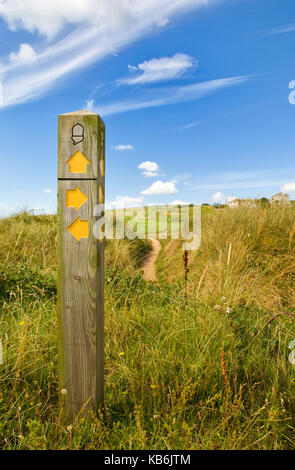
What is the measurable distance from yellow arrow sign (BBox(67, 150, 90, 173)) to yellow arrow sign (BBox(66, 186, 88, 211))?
0.36 feet

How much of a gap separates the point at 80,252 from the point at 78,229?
134 millimetres

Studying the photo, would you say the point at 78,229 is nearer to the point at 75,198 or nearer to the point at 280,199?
the point at 75,198

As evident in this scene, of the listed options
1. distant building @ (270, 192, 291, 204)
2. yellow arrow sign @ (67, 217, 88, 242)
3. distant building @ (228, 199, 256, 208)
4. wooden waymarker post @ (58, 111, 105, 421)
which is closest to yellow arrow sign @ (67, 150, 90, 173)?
wooden waymarker post @ (58, 111, 105, 421)

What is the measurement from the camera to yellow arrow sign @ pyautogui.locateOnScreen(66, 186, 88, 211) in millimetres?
1751

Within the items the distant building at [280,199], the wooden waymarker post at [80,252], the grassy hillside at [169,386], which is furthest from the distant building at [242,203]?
the wooden waymarker post at [80,252]

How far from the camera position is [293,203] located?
7.96 metres

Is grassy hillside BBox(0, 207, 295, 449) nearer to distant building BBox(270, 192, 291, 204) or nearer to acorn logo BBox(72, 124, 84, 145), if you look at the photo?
acorn logo BBox(72, 124, 84, 145)
